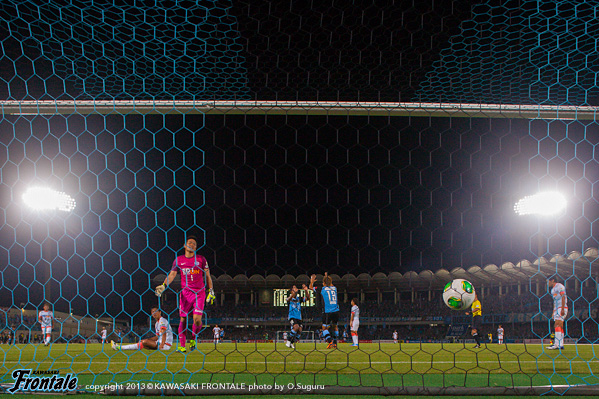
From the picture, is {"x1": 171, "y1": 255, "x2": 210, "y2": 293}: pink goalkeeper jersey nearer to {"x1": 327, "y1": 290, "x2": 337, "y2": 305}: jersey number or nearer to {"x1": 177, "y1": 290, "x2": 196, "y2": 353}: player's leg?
{"x1": 177, "y1": 290, "x2": 196, "y2": 353}: player's leg

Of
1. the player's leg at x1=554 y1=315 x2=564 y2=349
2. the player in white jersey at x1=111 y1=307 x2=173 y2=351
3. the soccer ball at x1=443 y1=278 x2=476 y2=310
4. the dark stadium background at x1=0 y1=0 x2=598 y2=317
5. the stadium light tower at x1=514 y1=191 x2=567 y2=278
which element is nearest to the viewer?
the dark stadium background at x1=0 y1=0 x2=598 y2=317

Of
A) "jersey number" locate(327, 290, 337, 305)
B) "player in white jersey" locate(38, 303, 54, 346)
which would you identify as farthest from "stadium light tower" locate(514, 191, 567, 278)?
"player in white jersey" locate(38, 303, 54, 346)

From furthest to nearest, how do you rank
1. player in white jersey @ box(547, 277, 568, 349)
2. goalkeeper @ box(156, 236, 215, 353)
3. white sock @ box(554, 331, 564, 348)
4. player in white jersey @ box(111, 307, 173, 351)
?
player in white jersey @ box(547, 277, 568, 349) < white sock @ box(554, 331, 564, 348) < player in white jersey @ box(111, 307, 173, 351) < goalkeeper @ box(156, 236, 215, 353)

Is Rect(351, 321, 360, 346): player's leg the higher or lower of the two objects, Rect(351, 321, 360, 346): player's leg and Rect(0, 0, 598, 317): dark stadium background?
the lower

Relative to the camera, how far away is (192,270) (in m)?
6.10

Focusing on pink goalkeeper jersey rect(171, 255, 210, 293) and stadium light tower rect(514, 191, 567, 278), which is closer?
pink goalkeeper jersey rect(171, 255, 210, 293)

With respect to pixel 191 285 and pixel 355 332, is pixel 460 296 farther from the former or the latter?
pixel 191 285

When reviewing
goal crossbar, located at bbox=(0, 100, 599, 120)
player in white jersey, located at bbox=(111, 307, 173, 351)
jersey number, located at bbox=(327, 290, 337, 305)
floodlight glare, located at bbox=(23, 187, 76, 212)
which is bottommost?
player in white jersey, located at bbox=(111, 307, 173, 351)

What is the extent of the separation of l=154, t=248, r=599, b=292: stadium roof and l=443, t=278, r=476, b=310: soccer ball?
14237mm

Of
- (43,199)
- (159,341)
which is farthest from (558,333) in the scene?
(43,199)

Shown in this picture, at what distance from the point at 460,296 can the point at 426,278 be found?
71.2ft

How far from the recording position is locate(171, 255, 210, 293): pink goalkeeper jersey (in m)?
6.00

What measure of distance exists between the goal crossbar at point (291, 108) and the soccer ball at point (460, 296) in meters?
7.91

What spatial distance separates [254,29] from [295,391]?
304cm
